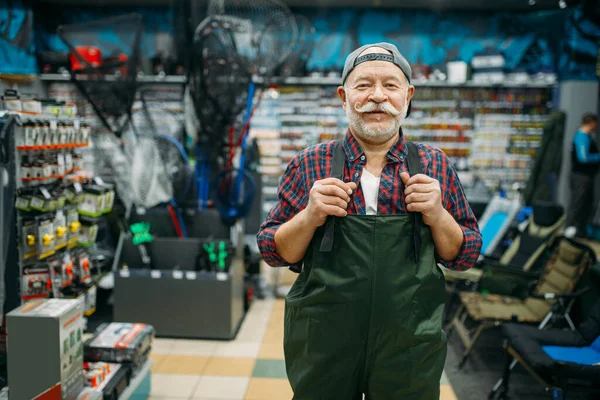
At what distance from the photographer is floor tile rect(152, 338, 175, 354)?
13.3ft

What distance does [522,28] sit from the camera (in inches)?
361

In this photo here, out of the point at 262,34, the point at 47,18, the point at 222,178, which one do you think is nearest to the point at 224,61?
the point at 262,34

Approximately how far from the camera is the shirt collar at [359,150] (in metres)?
1.49

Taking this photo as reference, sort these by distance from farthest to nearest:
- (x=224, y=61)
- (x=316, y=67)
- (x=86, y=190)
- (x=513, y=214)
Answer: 1. (x=316, y=67)
2. (x=513, y=214)
3. (x=224, y=61)
4. (x=86, y=190)

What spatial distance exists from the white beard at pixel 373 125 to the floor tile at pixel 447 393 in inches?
96.5

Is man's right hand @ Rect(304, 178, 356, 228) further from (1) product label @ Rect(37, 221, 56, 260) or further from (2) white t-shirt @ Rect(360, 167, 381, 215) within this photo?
(1) product label @ Rect(37, 221, 56, 260)

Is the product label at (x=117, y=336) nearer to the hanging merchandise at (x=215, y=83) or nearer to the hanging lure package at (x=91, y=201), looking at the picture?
the hanging lure package at (x=91, y=201)

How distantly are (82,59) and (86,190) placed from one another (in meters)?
1.45

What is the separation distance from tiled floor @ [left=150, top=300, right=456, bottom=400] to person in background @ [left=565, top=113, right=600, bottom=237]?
5.06 m

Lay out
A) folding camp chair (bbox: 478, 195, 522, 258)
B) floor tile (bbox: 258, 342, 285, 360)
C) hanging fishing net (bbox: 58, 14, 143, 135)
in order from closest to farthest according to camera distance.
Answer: floor tile (bbox: 258, 342, 285, 360)
hanging fishing net (bbox: 58, 14, 143, 135)
folding camp chair (bbox: 478, 195, 522, 258)

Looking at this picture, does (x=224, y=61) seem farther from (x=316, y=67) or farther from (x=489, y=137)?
(x=489, y=137)

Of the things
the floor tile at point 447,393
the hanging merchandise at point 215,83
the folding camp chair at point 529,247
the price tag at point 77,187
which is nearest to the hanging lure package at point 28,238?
the price tag at point 77,187

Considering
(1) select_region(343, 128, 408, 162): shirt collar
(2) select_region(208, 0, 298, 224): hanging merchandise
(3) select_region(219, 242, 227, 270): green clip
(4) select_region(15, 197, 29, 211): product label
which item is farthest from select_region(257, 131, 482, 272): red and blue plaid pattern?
(2) select_region(208, 0, 298, 224): hanging merchandise

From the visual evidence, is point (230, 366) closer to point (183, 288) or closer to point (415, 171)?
point (183, 288)
